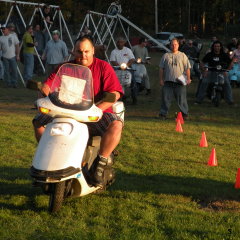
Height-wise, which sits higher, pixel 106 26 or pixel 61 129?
pixel 61 129

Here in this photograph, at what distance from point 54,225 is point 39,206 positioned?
2.26 feet

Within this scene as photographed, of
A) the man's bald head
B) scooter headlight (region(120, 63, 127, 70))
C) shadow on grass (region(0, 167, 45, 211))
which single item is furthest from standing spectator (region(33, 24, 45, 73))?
the man's bald head

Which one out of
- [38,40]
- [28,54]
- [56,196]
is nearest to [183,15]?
[38,40]

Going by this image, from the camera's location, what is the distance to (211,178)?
327 inches

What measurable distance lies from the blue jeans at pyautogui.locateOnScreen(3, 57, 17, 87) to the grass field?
9684mm

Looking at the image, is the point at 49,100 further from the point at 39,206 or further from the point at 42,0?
the point at 42,0

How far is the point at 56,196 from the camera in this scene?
6.18 metres

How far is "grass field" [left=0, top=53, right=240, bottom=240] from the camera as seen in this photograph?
19.3 ft

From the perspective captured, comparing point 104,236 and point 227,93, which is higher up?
point 104,236

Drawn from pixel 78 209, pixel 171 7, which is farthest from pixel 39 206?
pixel 171 7

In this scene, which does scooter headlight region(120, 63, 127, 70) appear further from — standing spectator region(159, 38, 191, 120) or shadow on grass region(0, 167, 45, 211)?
shadow on grass region(0, 167, 45, 211)

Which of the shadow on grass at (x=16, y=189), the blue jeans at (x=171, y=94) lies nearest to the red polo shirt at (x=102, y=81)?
the shadow on grass at (x=16, y=189)

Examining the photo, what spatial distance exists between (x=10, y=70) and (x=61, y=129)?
1659 cm

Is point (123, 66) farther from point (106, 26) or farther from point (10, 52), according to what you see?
point (106, 26)
